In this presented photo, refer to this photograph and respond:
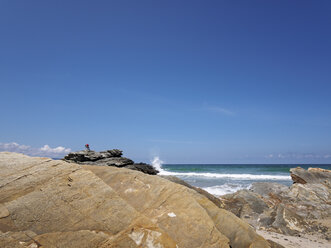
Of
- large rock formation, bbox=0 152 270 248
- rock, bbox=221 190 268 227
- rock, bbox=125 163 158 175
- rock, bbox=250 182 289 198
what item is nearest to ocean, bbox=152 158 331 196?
rock, bbox=250 182 289 198

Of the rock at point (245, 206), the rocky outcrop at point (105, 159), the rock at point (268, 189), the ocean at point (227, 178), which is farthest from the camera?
the ocean at point (227, 178)

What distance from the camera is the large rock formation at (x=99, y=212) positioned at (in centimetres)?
418

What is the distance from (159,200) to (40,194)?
9.02 ft

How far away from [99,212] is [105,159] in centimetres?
991

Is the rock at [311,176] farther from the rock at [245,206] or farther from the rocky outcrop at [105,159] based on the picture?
the rocky outcrop at [105,159]

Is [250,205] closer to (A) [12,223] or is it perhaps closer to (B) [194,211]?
(B) [194,211]

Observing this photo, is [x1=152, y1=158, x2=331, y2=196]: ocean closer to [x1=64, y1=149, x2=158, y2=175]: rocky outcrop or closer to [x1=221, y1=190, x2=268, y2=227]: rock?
[x1=221, y1=190, x2=268, y2=227]: rock

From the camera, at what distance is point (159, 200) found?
218 inches

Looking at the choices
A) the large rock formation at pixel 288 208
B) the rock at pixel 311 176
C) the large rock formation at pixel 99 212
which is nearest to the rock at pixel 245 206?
the large rock formation at pixel 288 208

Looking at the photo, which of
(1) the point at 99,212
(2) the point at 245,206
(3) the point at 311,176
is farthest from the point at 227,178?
(1) the point at 99,212

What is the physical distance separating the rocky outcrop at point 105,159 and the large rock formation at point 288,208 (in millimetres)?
5966

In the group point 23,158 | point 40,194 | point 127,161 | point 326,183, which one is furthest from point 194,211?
point 326,183

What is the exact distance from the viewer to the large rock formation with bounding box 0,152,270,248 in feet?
13.7

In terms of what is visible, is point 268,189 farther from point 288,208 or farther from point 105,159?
point 105,159
